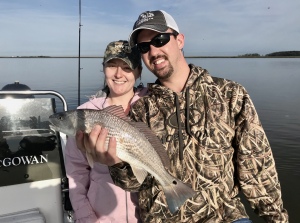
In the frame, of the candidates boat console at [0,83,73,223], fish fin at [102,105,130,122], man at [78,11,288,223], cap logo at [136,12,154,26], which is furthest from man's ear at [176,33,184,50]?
boat console at [0,83,73,223]

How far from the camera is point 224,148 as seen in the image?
3021 mm

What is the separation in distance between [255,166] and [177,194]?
86 cm

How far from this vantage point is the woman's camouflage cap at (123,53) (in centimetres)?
356

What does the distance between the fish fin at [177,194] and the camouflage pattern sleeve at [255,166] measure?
2.08 ft

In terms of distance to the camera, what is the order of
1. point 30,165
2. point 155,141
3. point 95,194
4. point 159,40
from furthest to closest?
point 30,165 < point 95,194 < point 159,40 < point 155,141

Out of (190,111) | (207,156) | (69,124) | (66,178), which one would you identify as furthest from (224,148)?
(66,178)

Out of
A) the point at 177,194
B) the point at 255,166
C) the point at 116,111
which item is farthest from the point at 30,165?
the point at 255,166

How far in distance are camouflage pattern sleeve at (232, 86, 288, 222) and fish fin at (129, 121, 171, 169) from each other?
75 cm

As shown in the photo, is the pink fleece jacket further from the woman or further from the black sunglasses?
the black sunglasses

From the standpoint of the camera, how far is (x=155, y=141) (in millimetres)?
2945

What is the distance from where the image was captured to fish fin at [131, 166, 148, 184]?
297 centimetres

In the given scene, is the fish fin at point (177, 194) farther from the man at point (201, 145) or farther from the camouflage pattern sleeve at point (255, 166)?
the camouflage pattern sleeve at point (255, 166)

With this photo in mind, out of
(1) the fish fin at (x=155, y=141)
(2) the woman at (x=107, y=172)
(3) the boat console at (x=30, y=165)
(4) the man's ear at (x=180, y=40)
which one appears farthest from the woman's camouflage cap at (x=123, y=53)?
(3) the boat console at (x=30, y=165)

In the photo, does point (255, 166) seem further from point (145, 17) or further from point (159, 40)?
point (145, 17)
